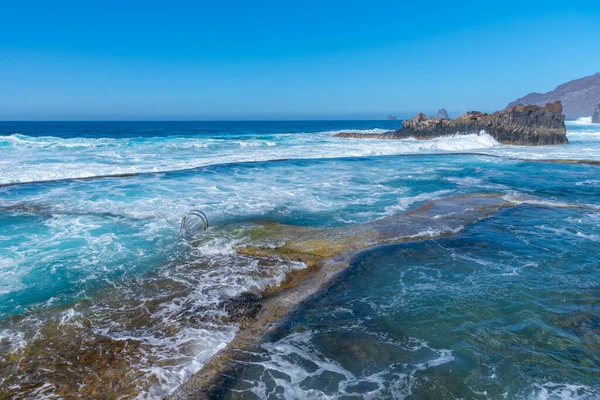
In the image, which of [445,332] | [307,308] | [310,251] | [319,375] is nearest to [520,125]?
[310,251]

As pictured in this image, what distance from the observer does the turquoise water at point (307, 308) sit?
472 centimetres

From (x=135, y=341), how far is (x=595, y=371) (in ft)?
20.7

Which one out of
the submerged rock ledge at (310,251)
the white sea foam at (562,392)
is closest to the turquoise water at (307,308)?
the white sea foam at (562,392)

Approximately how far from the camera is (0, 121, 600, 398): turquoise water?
4.72m

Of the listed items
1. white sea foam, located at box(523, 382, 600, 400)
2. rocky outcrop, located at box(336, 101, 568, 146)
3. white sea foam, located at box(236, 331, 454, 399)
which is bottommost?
white sea foam, located at box(236, 331, 454, 399)

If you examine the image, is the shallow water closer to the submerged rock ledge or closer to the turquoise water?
the turquoise water

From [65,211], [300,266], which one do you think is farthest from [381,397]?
[65,211]

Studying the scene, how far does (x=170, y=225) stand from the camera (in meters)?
11.4

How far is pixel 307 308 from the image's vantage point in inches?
253

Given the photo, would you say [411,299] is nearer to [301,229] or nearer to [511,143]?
[301,229]

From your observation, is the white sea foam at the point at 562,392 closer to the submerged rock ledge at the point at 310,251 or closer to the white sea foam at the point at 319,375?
the white sea foam at the point at 319,375

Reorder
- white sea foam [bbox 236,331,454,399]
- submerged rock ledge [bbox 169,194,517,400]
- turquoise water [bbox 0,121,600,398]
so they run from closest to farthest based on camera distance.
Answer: white sea foam [bbox 236,331,454,399], turquoise water [bbox 0,121,600,398], submerged rock ledge [bbox 169,194,517,400]

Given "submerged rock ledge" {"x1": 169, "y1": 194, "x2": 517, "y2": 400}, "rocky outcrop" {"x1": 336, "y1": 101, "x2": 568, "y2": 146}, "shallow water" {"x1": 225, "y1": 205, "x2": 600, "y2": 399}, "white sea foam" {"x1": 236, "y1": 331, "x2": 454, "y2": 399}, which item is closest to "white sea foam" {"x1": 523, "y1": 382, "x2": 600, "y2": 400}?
"shallow water" {"x1": 225, "y1": 205, "x2": 600, "y2": 399}

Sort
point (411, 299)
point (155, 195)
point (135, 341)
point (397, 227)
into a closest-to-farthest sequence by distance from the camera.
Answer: point (135, 341) < point (411, 299) < point (397, 227) < point (155, 195)
